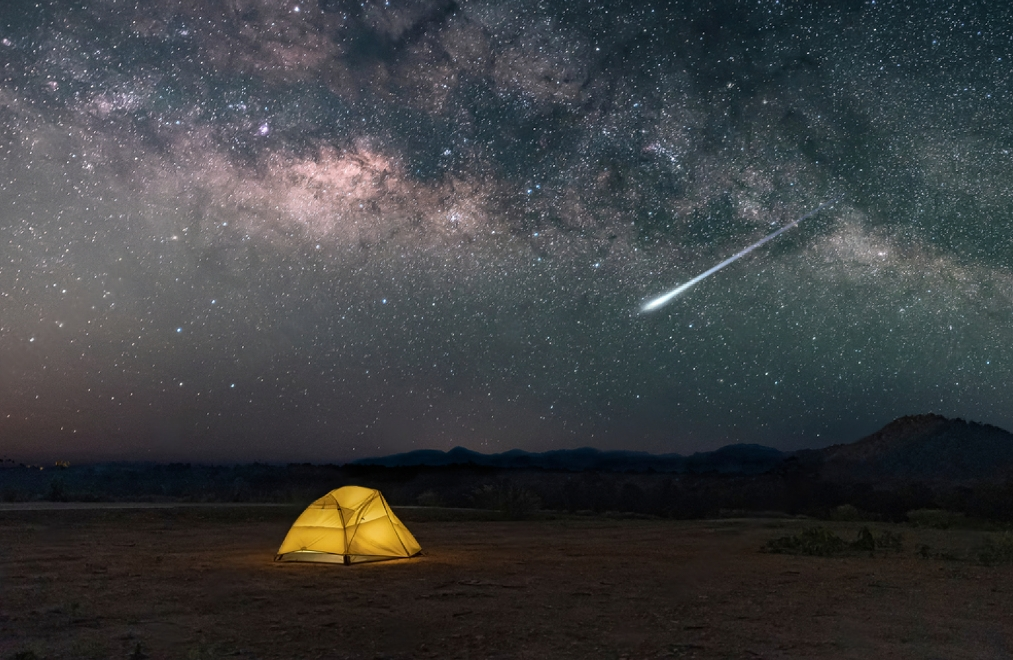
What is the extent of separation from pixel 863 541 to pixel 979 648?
36.0 ft

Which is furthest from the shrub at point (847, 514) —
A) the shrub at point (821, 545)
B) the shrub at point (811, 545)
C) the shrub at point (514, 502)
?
the shrub at point (811, 545)

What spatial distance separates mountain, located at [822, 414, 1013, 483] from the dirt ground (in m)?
51.0

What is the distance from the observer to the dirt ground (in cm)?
829

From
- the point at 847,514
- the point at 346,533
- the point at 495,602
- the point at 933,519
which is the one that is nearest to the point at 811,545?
the point at 495,602

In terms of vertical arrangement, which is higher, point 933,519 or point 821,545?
point 821,545

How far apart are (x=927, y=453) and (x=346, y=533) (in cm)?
6710

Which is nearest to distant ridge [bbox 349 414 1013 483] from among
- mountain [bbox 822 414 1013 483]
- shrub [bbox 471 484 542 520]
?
mountain [bbox 822 414 1013 483]

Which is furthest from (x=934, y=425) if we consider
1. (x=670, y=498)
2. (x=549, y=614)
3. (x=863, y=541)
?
(x=549, y=614)

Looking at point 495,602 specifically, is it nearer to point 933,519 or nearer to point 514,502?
point 514,502

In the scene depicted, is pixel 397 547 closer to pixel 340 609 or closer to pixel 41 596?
pixel 340 609

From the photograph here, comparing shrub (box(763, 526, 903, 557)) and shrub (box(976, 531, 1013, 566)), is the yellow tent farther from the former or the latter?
shrub (box(976, 531, 1013, 566))

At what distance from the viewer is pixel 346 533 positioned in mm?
15094

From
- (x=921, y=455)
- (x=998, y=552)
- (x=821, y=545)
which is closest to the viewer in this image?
(x=998, y=552)

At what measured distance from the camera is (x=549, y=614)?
10125 millimetres
